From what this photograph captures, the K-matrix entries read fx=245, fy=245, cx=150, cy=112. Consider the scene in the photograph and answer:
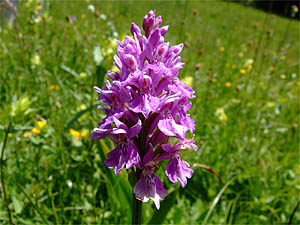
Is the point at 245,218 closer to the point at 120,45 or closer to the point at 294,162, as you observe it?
the point at 294,162

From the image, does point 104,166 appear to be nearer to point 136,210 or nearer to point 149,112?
point 136,210

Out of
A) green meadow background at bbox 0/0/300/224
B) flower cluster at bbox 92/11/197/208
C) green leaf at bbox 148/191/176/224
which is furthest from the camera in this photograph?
green meadow background at bbox 0/0/300/224

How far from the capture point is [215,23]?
9.38 meters

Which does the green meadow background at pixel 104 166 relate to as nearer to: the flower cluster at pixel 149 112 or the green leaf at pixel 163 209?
the green leaf at pixel 163 209

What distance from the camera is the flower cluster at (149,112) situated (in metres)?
1.01

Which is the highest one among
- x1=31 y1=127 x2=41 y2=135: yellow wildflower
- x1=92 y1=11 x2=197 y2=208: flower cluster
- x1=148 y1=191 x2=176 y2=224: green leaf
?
x1=92 y1=11 x2=197 y2=208: flower cluster

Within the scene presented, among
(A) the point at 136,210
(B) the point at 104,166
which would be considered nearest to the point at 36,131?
(B) the point at 104,166

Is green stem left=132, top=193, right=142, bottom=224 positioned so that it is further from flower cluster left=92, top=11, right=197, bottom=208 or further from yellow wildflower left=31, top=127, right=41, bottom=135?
yellow wildflower left=31, top=127, right=41, bottom=135

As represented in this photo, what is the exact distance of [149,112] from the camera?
40.6 inches

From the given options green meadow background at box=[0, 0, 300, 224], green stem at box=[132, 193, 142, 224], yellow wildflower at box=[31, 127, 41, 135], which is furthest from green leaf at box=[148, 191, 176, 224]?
yellow wildflower at box=[31, 127, 41, 135]

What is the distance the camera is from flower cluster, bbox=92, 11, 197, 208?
3.30ft

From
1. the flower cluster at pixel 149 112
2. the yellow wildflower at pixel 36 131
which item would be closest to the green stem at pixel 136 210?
the flower cluster at pixel 149 112

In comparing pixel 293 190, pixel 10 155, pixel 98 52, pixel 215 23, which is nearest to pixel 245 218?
pixel 293 190

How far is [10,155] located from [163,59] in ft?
5.00
